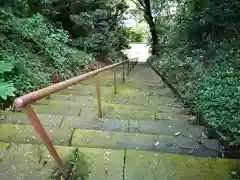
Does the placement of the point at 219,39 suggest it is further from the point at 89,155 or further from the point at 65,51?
the point at 89,155

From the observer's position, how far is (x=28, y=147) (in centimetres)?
213

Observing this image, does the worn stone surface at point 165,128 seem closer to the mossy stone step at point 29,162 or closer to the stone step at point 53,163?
the stone step at point 53,163

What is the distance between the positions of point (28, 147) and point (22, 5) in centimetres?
579

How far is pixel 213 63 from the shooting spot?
638cm

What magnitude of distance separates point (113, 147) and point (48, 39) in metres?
5.84

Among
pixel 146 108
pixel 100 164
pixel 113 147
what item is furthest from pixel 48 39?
pixel 100 164

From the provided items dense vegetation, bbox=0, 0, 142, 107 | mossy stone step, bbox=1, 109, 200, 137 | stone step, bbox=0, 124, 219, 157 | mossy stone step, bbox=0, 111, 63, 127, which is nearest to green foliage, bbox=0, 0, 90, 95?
dense vegetation, bbox=0, 0, 142, 107

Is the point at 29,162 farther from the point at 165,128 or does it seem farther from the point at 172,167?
the point at 165,128

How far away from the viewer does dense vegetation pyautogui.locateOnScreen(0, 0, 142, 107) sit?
462 centimetres

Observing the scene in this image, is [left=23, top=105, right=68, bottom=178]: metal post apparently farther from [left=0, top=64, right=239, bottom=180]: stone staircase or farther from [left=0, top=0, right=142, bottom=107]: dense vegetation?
[left=0, top=0, right=142, bottom=107]: dense vegetation

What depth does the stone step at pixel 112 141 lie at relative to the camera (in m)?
2.53

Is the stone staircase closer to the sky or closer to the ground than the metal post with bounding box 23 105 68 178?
closer to the ground

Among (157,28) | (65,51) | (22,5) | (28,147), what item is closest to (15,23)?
(22,5)

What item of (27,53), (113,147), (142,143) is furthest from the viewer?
(27,53)
